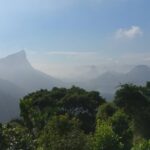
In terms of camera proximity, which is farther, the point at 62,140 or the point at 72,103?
the point at 72,103

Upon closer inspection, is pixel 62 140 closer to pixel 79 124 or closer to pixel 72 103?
pixel 79 124

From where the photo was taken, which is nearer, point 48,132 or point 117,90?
point 48,132

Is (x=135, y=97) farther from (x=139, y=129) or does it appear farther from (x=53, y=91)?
(x=53, y=91)

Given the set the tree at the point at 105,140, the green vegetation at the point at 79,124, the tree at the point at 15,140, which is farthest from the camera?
the tree at the point at 15,140

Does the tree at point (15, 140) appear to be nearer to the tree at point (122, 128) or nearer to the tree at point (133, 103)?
the tree at point (122, 128)

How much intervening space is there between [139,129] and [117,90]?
20.8 feet

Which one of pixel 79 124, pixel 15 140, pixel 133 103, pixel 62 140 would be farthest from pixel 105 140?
pixel 133 103

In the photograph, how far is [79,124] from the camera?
31891 mm

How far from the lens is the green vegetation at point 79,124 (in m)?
28.0

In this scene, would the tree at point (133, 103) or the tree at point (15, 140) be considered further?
the tree at point (133, 103)

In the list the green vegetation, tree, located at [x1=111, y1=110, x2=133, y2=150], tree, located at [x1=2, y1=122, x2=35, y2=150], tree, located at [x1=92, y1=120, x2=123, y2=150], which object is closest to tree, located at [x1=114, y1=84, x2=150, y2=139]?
the green vegetation

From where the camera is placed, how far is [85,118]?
237 feet

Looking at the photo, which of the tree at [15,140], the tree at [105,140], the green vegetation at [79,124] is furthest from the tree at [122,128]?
the tree at [15,140]

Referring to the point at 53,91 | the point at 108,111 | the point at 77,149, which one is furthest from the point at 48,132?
the point at 53,91
